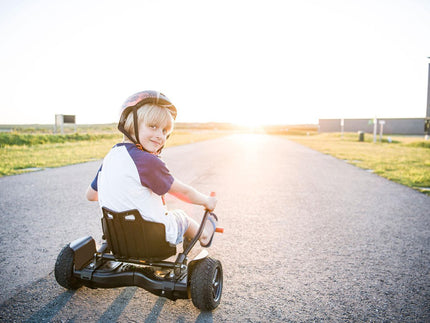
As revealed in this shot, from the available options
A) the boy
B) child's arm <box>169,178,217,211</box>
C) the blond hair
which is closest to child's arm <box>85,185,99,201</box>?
the boy

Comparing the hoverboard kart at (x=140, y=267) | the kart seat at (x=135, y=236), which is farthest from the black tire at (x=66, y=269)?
the kart seat at (x=135, y=236)

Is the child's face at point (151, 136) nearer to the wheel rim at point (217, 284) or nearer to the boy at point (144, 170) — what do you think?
the boy at point (144, 170)

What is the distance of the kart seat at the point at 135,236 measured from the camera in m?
2.15

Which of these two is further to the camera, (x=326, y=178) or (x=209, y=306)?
(x=326, y=178)

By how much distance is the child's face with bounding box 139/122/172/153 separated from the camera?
227cm

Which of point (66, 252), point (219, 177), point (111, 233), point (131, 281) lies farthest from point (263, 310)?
point (219, 177)

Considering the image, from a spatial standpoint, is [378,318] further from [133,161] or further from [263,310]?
[133,161]

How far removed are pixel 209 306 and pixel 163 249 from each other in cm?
52

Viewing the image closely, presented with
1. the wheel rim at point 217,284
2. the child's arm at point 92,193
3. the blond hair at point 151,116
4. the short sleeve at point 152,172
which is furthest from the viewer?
the child's arm at point 92,193

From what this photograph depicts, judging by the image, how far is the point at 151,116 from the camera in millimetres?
2268

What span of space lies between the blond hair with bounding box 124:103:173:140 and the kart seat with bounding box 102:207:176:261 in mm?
589

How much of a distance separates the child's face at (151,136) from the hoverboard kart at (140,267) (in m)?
0.49

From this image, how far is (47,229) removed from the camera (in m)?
3.99

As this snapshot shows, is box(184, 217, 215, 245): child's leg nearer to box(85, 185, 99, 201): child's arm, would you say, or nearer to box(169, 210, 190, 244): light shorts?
box(169, 210, 190, 244): light shorts
